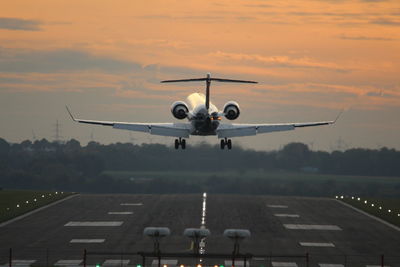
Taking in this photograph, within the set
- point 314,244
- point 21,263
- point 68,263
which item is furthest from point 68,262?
point 314,244

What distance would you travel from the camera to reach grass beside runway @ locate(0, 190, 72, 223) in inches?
4284

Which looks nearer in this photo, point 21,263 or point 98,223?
point 21,263

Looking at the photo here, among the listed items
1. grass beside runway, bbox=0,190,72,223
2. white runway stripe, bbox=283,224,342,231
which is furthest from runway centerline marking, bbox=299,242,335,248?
grass beside runway, bbox=0,190,72,223

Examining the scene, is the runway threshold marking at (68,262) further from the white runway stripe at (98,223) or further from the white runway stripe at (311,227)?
the white runway stripe at (311,227)

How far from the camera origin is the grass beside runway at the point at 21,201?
357ft

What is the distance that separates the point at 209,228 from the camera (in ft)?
312

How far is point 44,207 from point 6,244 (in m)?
32.6

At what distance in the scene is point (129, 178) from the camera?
7146 inches

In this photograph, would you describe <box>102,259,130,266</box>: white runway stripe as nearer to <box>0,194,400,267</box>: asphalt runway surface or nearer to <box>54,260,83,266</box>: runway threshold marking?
<box>0,194,400,267</box>: asphalt runway surface

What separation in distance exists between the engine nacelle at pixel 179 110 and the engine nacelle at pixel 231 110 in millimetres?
4465

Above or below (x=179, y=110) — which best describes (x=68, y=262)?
below

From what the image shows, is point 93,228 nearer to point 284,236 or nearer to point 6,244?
point 6,244

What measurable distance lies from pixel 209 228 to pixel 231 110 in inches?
491

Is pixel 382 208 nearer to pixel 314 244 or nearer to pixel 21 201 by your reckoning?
pixel 314 244
